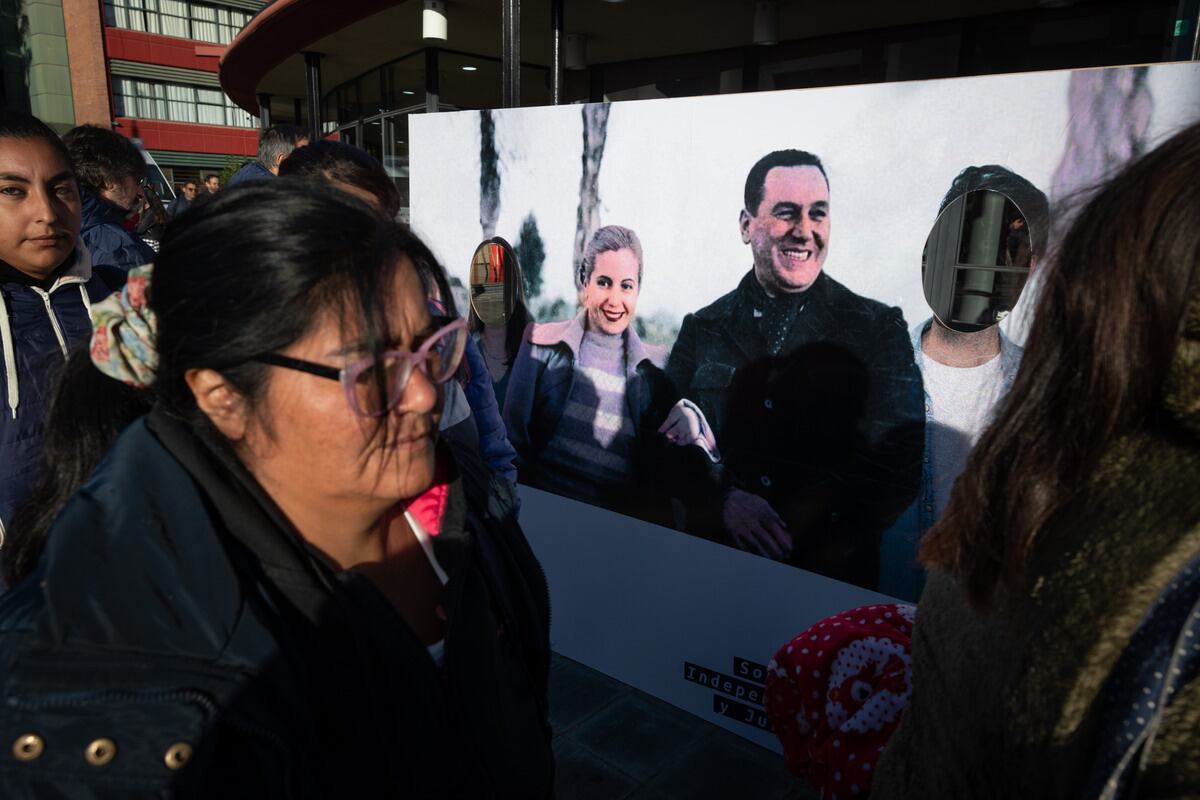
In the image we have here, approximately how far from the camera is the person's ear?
1101 millimetres

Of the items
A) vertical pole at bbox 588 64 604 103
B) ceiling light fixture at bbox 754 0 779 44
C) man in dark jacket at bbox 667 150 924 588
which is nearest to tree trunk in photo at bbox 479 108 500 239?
man in dark jacket at bbox 667 150 924 588

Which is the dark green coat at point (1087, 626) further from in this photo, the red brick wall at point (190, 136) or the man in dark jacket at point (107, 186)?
the red brick wall at point (190, 136)

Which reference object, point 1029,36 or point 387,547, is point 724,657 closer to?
point 387,547

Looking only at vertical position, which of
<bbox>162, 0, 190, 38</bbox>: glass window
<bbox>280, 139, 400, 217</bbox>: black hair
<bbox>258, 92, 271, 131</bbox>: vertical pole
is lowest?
<bbox>280, 139, 400, 217</bbox>: black hair

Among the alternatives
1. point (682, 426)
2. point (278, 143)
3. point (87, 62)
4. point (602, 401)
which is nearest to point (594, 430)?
point (602, 401)

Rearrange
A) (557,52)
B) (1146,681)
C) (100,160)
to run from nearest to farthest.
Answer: (1146,681), (100,160), (557,52)

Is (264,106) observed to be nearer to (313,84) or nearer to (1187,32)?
(313,84)

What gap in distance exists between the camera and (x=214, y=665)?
0.89 meters

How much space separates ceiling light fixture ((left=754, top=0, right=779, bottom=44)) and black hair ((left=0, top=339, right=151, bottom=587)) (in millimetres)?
5605

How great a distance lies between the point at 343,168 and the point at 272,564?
1.85m

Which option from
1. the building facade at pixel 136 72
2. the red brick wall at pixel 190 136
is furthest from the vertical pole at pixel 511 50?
the red brick wall at pixel 190 136

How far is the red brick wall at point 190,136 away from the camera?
33.9 meters

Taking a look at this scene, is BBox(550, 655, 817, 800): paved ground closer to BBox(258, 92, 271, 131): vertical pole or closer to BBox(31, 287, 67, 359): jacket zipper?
BBox(31, 287, 67, 359): jacket zipper

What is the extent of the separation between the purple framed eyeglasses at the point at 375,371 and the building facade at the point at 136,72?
1480 inches
